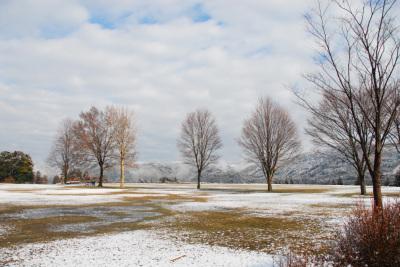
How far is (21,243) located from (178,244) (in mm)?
5026

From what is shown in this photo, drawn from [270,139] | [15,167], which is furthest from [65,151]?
[270,139]

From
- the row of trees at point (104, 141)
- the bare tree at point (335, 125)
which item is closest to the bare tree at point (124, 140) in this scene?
the row of trees at point (104, 141)

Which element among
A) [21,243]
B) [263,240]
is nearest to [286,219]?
[263,240]

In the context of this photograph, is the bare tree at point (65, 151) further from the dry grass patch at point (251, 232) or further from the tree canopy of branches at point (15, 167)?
the dry grass patch at point (251, 232)

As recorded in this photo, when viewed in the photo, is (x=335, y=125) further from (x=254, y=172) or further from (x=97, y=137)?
(x=254, y=172)

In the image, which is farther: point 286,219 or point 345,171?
point 345,171

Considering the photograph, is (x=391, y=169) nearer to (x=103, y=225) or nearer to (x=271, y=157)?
(x=271, y=157)

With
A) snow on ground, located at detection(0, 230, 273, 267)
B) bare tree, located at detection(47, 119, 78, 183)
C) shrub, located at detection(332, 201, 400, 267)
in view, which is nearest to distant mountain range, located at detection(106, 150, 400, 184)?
bare tree, located at detection(47, 119, 78, 183)

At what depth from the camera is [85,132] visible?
51.6m

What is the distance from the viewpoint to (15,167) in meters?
68.8

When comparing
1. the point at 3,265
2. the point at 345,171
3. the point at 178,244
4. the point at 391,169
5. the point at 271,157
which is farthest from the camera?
the point at 345,171

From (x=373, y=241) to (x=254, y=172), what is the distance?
8142 centimetres

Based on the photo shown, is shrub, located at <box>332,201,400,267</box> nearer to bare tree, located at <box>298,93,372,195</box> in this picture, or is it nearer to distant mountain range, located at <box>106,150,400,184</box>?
bare tree, located at <box>298,93,372,195</box>

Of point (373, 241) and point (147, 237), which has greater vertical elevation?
point (373, 241)
